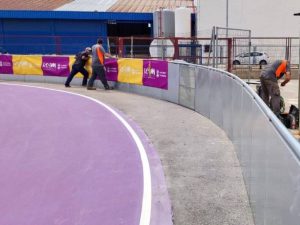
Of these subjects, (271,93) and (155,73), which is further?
(155,73)

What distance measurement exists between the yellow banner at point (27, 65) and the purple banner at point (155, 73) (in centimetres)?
686

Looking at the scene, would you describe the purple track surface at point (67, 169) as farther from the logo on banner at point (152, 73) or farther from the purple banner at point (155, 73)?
the logo on banner at point (152, 73)

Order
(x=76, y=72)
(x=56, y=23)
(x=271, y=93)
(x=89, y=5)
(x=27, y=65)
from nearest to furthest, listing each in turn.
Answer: (x=271, y=93) < (x=76, y=72) < (x=27, y=65) < (x=56, y=23) < (x=89, y=5)

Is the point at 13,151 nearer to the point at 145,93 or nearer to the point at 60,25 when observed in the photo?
the point at 145,93

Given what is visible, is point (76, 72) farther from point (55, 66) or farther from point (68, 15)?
point (68, 15)

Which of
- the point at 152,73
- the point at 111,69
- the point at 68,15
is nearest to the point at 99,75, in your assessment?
the point at 111,69

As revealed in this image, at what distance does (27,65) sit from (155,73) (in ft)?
27.2

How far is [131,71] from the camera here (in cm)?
1752

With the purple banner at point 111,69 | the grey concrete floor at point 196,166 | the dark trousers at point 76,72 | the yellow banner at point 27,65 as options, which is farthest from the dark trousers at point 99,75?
the grey concrete floor at point 196,166

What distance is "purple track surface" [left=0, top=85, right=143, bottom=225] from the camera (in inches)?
232

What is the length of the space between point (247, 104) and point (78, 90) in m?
12.1

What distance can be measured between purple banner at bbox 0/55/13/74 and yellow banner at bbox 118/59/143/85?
6504mm

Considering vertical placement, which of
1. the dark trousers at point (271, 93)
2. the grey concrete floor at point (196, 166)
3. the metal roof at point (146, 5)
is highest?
the metal roof at point (146, 5)

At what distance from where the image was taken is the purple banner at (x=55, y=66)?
2067 centimetres
